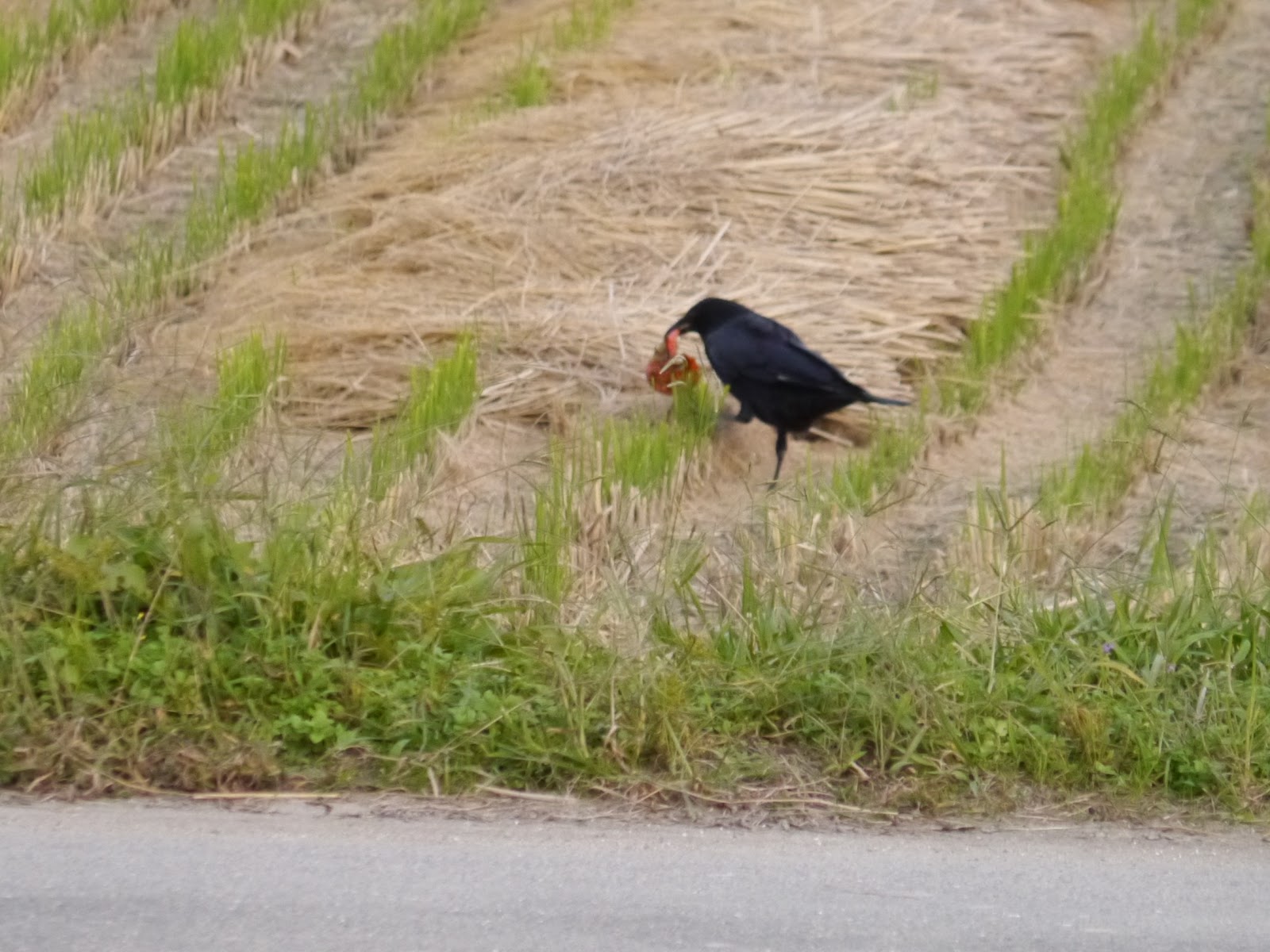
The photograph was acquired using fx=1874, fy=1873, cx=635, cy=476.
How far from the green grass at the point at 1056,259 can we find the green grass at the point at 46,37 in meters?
4.71

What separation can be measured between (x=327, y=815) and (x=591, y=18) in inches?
270

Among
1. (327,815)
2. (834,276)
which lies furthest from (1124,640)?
(834,276)

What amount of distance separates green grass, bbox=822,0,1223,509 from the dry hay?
0.17 m

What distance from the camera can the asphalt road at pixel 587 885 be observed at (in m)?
2.93

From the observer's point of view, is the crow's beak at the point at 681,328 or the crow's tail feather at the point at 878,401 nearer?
the crow's tail feather at the point at 878,401

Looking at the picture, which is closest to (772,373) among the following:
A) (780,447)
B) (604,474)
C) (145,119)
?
(780,447)

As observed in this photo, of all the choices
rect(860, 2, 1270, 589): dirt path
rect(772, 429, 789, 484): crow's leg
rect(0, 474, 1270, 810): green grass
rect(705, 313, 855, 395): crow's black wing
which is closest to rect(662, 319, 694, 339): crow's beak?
rect(705, 313, 855, 395): crow's black wing

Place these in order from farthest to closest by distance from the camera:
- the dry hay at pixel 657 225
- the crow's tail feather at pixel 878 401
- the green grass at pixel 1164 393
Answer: the dry hay at pixel 657 225
the crow's tail feather at pixel 878 401
the green grass at pixel 1164 393

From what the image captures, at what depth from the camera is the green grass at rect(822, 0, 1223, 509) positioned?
5930 millimetres

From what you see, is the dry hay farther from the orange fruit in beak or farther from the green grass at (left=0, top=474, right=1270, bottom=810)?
the green grass at (left=0, top=474, right=1270, bottom=810)

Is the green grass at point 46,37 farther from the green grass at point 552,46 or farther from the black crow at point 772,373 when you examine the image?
the black crow at point 772,373

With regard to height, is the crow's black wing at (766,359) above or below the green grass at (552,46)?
below

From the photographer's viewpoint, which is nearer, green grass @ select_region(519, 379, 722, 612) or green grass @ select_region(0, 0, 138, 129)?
green grass @ select_region(519, 379, 722, 612)

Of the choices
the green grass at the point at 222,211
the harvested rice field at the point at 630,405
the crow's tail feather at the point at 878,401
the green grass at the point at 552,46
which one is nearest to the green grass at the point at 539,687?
the harvested rice field at the point at 630,405
